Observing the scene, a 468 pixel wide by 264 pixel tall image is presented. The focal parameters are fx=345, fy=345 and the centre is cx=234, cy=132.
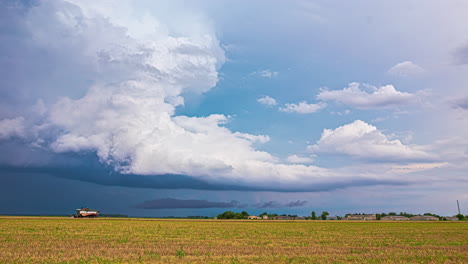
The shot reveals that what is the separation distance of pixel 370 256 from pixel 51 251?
2513 cm

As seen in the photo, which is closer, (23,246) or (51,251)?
(51,251)

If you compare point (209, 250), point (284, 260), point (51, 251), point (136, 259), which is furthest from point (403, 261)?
point (51, 251)

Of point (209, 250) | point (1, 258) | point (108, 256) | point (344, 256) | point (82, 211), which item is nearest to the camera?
point (1, 258)

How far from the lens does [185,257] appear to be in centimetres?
2516

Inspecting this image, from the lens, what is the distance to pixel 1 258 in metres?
23.4

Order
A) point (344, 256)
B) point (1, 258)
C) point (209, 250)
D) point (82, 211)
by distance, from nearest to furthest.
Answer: point (1, 258)
point (344, 256)
point (209, 250)
point (82, 211)

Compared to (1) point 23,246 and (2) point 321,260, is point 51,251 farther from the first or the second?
(2) point 321,260

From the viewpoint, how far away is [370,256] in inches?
1063

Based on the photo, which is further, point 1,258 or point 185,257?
point 185,257

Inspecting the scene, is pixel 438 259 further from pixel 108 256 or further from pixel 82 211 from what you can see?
pixel 82 211

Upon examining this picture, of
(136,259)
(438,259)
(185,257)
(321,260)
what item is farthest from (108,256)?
(438,259)

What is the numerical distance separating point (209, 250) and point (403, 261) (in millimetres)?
14939

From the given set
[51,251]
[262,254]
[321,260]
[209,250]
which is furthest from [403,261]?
[51,251]

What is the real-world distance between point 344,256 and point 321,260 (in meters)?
3.20
